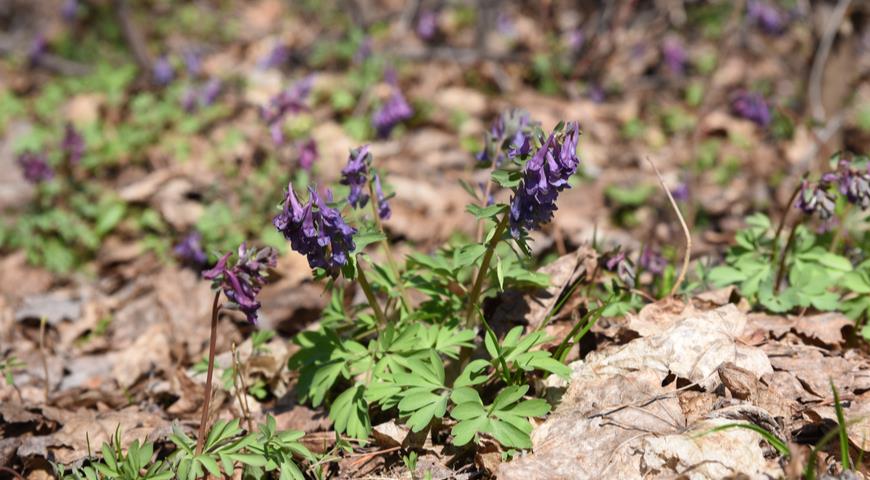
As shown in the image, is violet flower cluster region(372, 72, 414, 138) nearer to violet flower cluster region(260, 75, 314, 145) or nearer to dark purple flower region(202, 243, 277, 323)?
violet flower cluster region(260, 75, 314, 145)

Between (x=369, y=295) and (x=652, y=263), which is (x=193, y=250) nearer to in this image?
(x=369, y=295)

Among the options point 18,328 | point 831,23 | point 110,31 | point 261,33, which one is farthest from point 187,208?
point 831,23

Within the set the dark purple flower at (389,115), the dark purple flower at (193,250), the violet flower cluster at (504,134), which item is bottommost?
the violet flower cluster at (504,134)

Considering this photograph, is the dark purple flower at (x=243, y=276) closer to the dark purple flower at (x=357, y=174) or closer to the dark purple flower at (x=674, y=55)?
the dark purple flower at (x=357, y=174)

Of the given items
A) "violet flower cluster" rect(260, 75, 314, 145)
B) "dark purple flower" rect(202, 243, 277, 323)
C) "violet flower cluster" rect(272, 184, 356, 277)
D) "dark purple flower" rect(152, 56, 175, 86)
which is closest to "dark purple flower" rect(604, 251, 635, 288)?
"violet flower cluster" rect(272, 184, 356, 277)

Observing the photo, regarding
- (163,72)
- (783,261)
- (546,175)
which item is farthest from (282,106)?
(783,261)

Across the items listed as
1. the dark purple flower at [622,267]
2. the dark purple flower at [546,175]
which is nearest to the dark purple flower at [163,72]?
the dark purple flower at [622,267]

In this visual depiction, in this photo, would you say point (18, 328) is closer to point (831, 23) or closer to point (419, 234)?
point (419, 234)
